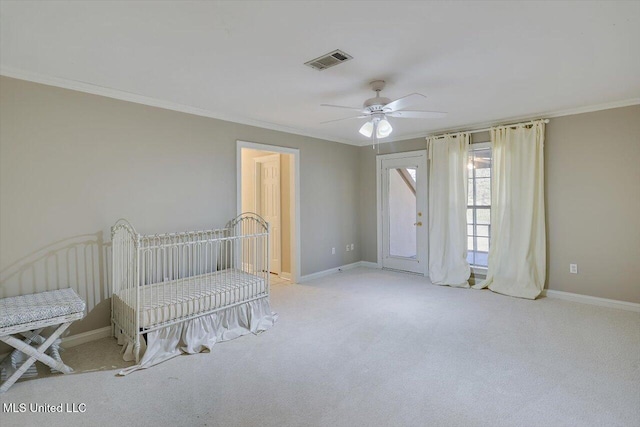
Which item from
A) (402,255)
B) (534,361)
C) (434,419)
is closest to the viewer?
(434,419)

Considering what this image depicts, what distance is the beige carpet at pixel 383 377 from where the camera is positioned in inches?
79.0

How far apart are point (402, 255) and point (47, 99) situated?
5.24 m

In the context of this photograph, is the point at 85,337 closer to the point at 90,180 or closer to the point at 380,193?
the point at 90,180

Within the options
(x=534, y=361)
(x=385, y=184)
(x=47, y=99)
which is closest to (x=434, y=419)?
(x=534, y=361)

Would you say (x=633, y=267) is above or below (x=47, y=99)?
below

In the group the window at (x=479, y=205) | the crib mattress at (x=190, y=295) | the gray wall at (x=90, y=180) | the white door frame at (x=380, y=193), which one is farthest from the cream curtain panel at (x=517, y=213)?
the gray wall at (x=90, y=180)

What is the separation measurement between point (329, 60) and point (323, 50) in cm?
17

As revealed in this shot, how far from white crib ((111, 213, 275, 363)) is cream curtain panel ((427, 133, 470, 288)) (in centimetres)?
292

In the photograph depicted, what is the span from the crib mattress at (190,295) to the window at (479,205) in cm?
337

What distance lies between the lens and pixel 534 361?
8.70 feet

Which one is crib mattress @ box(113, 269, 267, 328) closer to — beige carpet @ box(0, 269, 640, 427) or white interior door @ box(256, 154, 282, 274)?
beige carpet @ box(0, 269, 640, 427)

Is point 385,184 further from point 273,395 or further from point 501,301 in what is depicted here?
point 273,395

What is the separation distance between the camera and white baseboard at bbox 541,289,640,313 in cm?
382

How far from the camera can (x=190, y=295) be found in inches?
119
